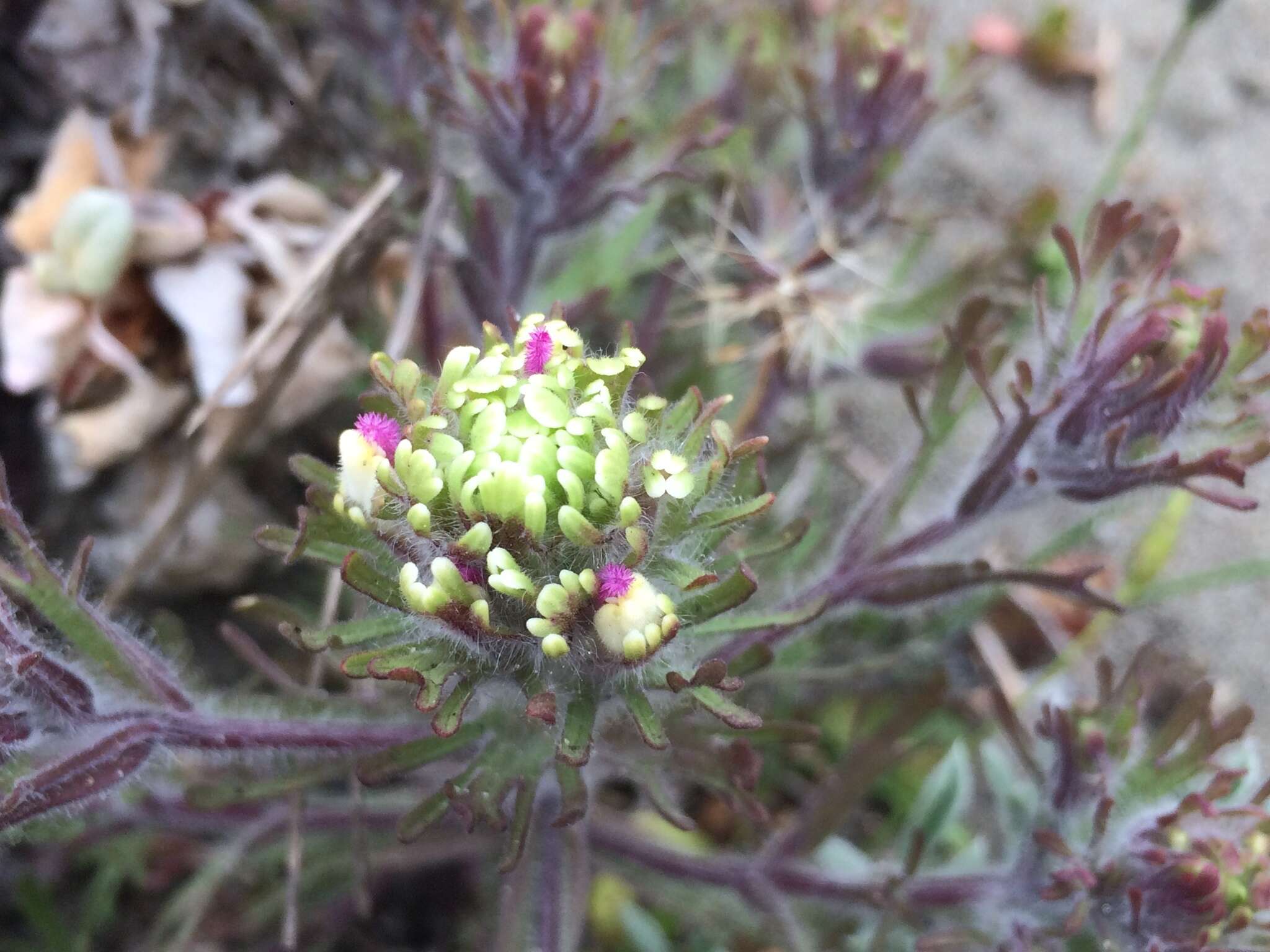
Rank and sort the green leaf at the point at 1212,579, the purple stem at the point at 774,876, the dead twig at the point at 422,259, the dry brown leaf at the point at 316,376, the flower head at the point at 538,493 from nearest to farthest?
the flower head at the point at 538,493, the purple stem at the point at 774,876, the dead twig at the point at 422,259, the dry brown leaf at the point at 316,376, the green leaf at the point at 1212,579

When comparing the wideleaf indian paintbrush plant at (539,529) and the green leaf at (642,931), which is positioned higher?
the wideleaf indian paintbrush plant at (539,529)

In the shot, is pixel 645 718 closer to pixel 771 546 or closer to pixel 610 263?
pixel 771 546

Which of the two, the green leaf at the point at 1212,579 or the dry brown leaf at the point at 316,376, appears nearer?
the dry brown leaf at the point at 316,376

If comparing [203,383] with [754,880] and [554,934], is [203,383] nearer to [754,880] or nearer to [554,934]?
[554,934]

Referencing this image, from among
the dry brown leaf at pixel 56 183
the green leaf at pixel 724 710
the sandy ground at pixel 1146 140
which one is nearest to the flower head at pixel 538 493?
the green leaf at pixel 724 710

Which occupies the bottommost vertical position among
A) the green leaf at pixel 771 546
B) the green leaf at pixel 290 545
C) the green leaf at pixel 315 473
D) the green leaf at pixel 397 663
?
the green leaf at pixel 397 663

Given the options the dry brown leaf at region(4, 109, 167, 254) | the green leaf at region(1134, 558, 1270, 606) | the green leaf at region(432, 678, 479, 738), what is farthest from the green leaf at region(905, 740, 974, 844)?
the dry brown leaf at region(4, 109, 167, 254)

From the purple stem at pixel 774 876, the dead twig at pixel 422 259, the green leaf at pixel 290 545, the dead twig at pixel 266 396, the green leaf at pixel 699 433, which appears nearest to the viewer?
the green leaf at pixel 699 433

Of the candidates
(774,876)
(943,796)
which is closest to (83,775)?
(774,876)

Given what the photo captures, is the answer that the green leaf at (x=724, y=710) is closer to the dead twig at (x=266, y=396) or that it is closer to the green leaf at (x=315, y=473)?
the green leaf at (x=315, y=473)

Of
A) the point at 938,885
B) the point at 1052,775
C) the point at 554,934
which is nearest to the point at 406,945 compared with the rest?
the point at 554,934
